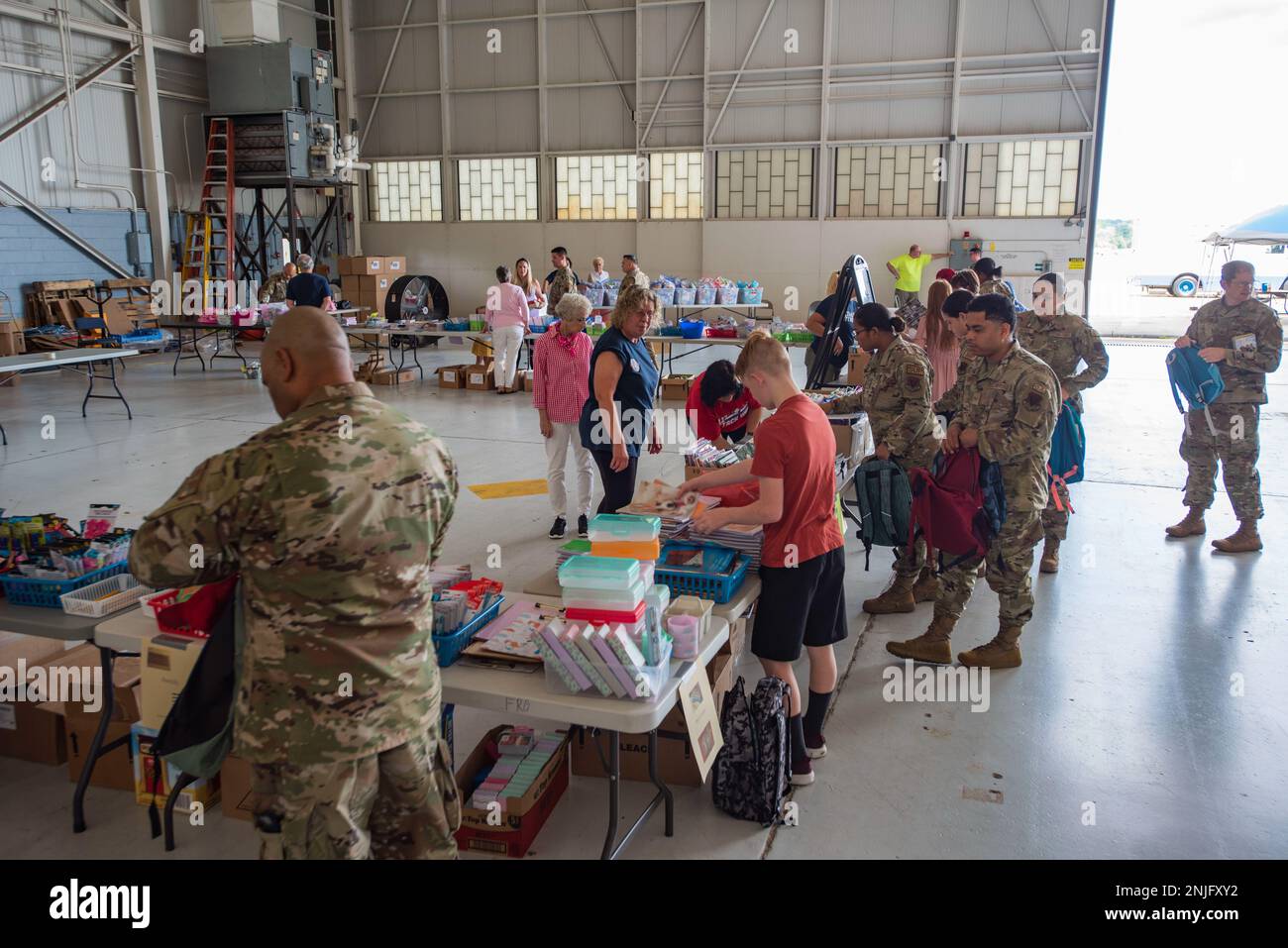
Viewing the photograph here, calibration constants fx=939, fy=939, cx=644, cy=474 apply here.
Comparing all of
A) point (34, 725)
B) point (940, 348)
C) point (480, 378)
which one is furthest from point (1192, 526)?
point (480, 378)

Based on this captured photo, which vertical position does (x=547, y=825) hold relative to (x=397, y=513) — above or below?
below

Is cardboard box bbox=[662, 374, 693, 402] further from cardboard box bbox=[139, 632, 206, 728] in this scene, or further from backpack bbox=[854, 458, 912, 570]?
cardboard box bbox=[139, 632, 206, 728]

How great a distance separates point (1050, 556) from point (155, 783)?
193 inches

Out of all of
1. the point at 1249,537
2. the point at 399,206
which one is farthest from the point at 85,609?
the point at 399,206

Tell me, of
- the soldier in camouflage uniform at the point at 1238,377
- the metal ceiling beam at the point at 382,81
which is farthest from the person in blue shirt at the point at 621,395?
the metal ceiling beam at the point at 382,81

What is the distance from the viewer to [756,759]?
10.8 ft

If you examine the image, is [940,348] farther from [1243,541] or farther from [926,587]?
[1243,541]

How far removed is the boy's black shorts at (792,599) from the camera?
329 cm

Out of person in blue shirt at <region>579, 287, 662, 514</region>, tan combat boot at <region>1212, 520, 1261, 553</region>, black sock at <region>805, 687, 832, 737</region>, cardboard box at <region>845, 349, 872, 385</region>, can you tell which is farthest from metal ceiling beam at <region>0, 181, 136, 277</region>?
tan combat boot at <region>1212, 520, 1261, 553</region>

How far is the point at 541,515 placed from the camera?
22.6 feet

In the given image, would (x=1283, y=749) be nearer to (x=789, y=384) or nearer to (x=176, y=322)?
(x=789, y=384)

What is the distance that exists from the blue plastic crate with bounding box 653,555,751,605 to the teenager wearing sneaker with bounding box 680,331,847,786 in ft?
0.42

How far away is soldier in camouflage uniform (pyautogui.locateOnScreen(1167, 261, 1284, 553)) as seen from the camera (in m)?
5.90

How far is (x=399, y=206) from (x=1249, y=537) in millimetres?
18787
